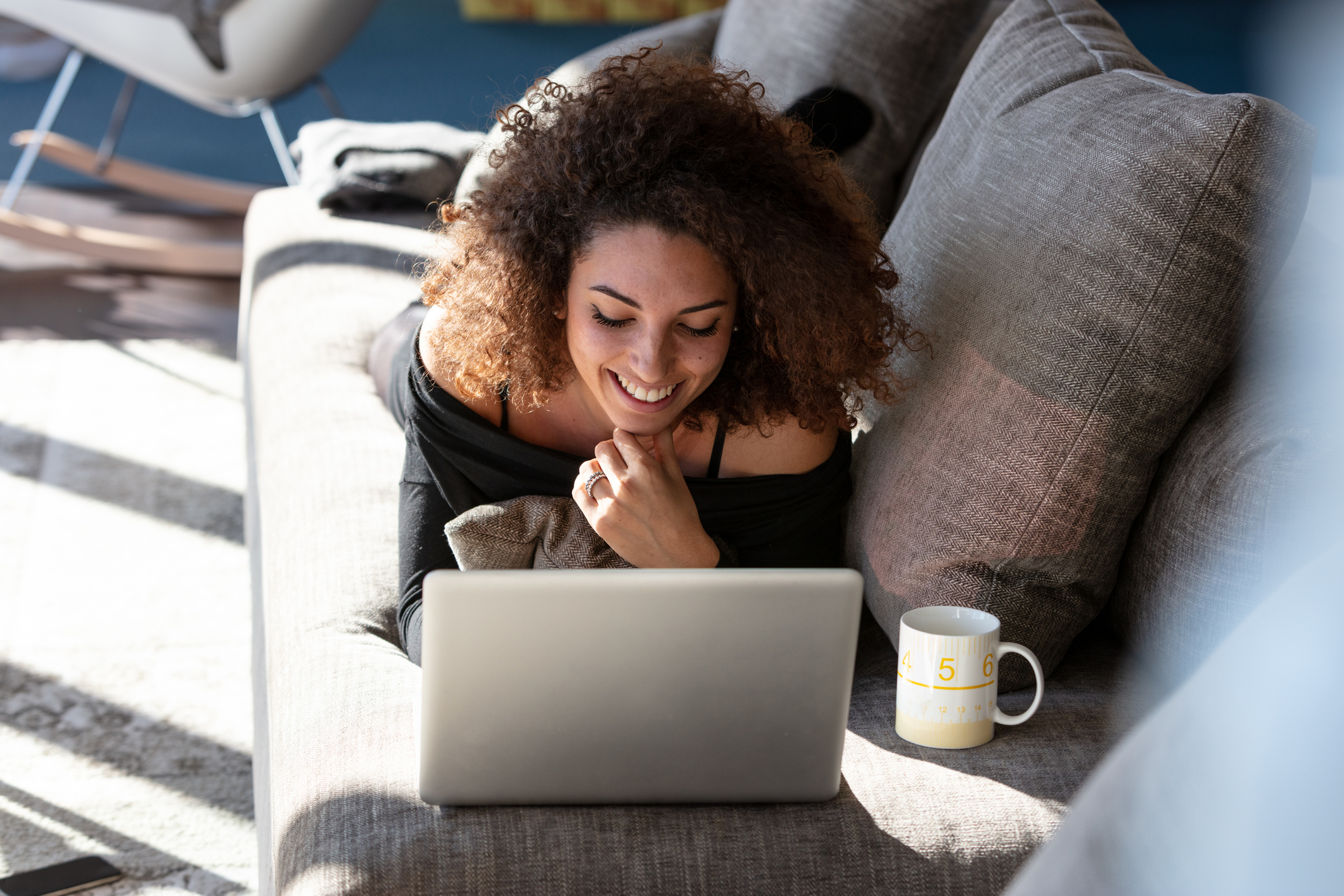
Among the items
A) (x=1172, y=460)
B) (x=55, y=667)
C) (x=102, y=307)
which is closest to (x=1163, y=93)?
(x=1172, y=460)

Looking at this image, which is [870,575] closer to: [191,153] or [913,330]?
[913,330]

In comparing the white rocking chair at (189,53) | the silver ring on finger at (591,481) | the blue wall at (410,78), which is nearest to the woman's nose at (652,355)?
the silver ring on finger at (591,481)

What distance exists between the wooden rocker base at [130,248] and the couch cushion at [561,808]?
2300mm

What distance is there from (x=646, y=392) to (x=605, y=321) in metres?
→ 0.08

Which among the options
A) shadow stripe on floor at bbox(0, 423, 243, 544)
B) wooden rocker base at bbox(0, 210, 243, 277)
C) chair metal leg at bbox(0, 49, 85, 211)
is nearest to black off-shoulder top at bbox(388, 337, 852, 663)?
shadow stripe on floor at bbox(0, 423, 243, 544)

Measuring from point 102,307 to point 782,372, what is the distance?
2.70 m

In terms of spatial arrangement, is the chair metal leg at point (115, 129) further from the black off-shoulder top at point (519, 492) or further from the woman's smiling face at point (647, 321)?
the woman's smiling face at point (647, 321)

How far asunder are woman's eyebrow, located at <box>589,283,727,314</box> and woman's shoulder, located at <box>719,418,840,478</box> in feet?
0.58

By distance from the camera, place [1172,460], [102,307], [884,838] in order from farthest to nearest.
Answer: [102,307] → [1172,460] → [884,838]

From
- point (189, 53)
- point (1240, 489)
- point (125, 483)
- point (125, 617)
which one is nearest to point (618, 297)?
point (1240, 489)

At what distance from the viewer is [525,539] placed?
4.12 ft

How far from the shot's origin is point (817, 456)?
4.25ft

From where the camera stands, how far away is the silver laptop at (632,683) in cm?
83

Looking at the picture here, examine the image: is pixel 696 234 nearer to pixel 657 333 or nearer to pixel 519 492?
pixel 657 333
